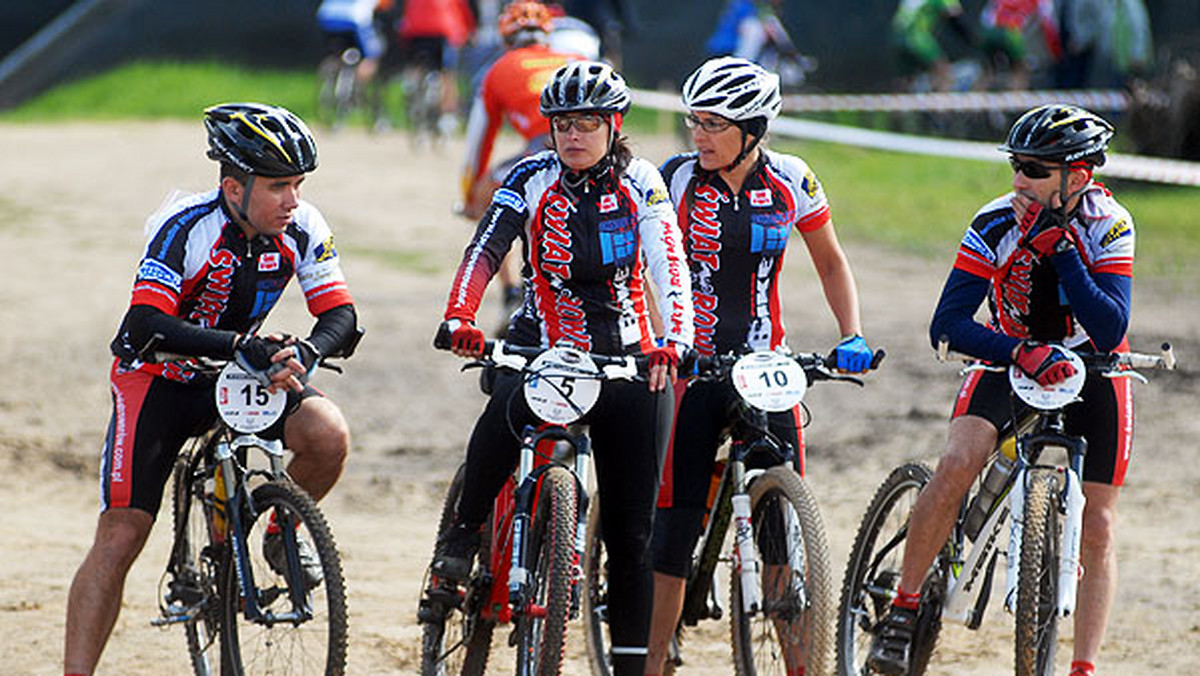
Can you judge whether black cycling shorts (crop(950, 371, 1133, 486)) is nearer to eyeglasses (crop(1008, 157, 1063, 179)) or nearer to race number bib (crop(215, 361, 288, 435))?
eyeglasses (crop(1008, 157, 1063, 179))

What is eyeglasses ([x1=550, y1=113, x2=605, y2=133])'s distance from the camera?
5910 millimetres

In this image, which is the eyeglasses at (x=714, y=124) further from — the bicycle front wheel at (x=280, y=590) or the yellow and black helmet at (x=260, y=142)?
the bicycle front wheel at (x=280, y=590)

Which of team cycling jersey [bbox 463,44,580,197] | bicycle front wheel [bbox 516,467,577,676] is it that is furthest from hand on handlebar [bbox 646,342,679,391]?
team cycling jersey [bbox 463,44,580,197]

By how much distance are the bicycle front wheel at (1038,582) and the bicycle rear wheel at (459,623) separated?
5.61 ft

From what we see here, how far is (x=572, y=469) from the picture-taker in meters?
5.89

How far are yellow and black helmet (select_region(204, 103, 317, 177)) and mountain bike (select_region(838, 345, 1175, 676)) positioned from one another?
7.41 feet

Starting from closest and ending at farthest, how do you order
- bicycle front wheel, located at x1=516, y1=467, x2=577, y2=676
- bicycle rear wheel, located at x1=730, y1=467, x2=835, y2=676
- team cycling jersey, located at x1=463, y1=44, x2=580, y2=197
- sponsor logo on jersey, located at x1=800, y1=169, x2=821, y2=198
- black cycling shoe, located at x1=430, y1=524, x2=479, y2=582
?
bicycle front wheel, located at x1=516, y1=467, x2=577, y2=676
bicycle rear wheel, located at x1=730, y1=467, x2=835, y2=676
black cycling shoe, located at x1=430, y1=524, x2=479, y2=582
sponsor logo on jersey, located at x1=800, y1=169, x2=821, y2=198
team cycling jersey, located at x1=463, y1=44, x2=580, y2=197

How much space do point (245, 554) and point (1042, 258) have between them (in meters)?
2.71

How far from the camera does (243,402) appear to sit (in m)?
5.76

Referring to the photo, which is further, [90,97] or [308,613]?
[90,97]

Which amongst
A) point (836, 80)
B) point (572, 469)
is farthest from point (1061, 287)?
point (836, 80)

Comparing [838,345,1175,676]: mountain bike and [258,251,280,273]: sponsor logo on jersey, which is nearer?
[838,345,1175,676]: mountain bike

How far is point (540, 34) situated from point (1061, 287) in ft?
18.6

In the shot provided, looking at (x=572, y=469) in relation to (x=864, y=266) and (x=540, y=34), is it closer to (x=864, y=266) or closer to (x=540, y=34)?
(x=540, y=34)
